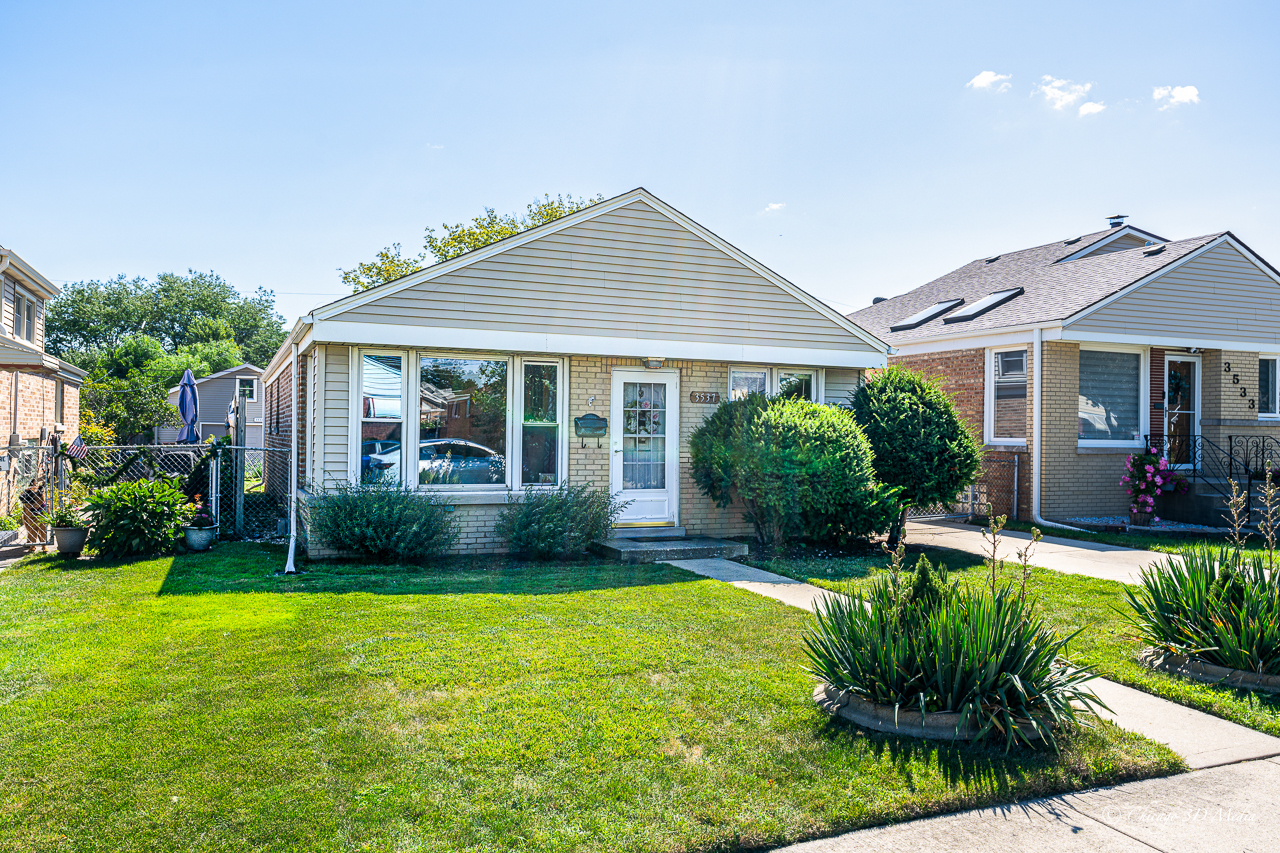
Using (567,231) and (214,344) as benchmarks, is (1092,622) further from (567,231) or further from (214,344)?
(214,344)

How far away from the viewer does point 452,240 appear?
101 feet

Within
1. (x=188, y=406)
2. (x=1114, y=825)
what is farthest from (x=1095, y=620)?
(x=188, y=406)

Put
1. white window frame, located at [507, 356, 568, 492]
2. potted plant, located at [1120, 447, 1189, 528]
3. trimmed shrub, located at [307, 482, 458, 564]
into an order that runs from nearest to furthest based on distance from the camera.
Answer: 1. trimmed shrub, located at [307, 482, 458, 564]
2. white window frame, located at [507, 356, 568, 492]
3. potted plant, located at [1120, 447, 1189, 528]

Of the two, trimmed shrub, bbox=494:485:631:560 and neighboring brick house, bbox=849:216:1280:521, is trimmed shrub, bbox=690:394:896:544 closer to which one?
trimmed shrub, bbox=494:485:631:560

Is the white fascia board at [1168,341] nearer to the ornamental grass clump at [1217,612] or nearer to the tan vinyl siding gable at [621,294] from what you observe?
the tan vinyl siding gable at [621,294]

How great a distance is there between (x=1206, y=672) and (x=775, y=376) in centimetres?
721

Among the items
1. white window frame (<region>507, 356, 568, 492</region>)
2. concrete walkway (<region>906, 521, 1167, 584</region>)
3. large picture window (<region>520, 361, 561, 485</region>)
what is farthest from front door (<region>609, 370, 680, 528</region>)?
concrete walkway (<region>906, 521, 1167, 584</region>)

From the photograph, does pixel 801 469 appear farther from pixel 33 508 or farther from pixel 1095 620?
pixel 33 508

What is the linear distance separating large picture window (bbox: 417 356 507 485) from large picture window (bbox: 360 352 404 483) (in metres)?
0.27

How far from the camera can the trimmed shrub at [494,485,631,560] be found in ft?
32.1

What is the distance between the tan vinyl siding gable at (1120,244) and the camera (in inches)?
692

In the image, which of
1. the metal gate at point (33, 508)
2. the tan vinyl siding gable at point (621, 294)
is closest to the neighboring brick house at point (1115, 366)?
the tan vinyl siding gable at point (621, 294)

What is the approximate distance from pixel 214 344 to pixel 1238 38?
59768 millimetres

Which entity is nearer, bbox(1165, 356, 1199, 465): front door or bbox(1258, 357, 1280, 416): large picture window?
bbox(1165, 356, 1199, 465): front door
